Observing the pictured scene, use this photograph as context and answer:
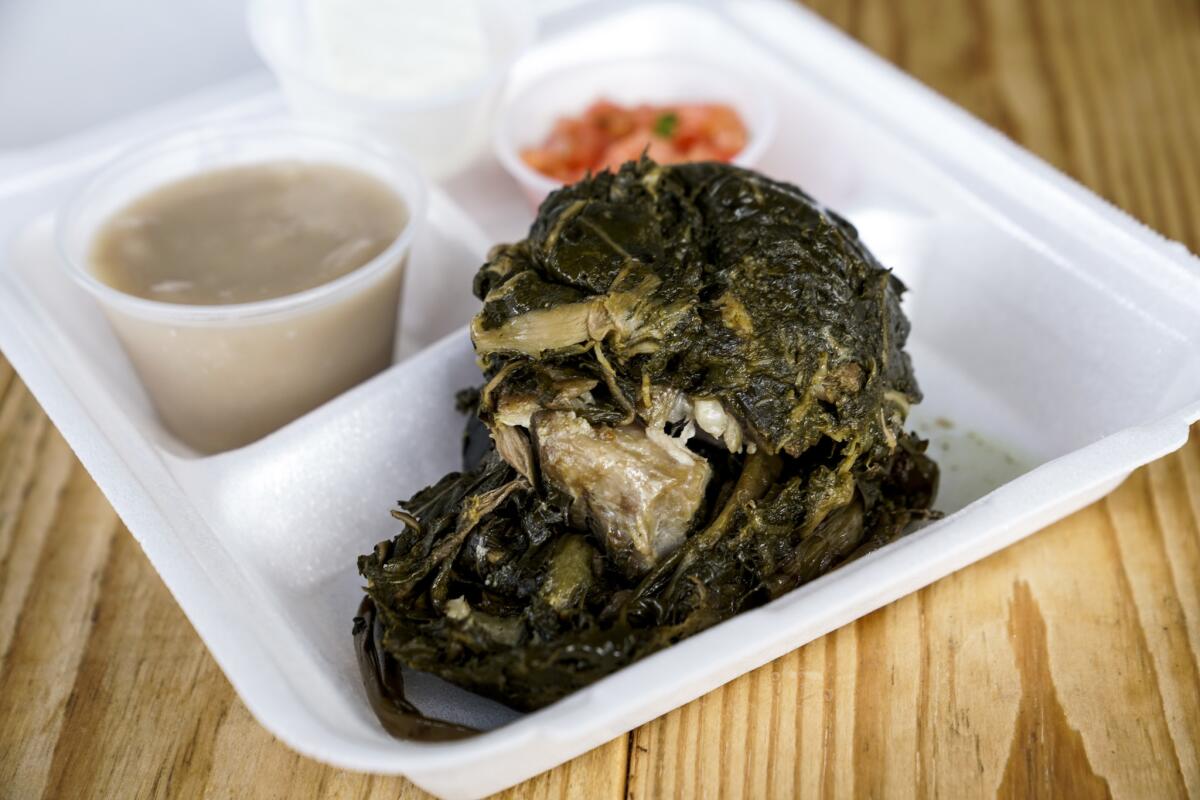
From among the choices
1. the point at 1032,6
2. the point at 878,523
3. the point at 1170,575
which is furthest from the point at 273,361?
the point at 1032,6

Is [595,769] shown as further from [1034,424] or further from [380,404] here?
[1034,424]

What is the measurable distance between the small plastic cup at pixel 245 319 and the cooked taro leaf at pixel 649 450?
2.21 ft

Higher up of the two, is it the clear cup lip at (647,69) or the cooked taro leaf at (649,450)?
the cooked taro leaf at (649,450)

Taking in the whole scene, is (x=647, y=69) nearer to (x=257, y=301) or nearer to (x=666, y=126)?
(x=666, y=126)

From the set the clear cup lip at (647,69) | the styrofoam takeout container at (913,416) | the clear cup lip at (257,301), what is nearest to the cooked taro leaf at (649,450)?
the styrofoam takeout container at (913,416)

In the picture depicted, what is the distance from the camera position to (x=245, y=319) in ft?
8.76

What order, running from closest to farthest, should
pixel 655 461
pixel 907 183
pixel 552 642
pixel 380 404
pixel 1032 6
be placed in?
pixel 552 642 < pixel 655 461 < pixel 380 404 < pixel 907 183 < pixel 1032 6

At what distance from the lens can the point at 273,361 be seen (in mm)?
2785

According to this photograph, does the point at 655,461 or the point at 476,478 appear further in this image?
the point at 476,478

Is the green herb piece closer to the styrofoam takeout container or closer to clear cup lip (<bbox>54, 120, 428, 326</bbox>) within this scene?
the styrofoam takeout container

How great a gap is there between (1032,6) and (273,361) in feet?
11.2

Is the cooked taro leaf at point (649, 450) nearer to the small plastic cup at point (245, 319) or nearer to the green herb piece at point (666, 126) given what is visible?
the small plastic cup at point (245, 319)

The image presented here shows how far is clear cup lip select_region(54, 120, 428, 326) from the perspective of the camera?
2650 millimetres

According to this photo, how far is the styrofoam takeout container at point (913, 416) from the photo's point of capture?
194cm
